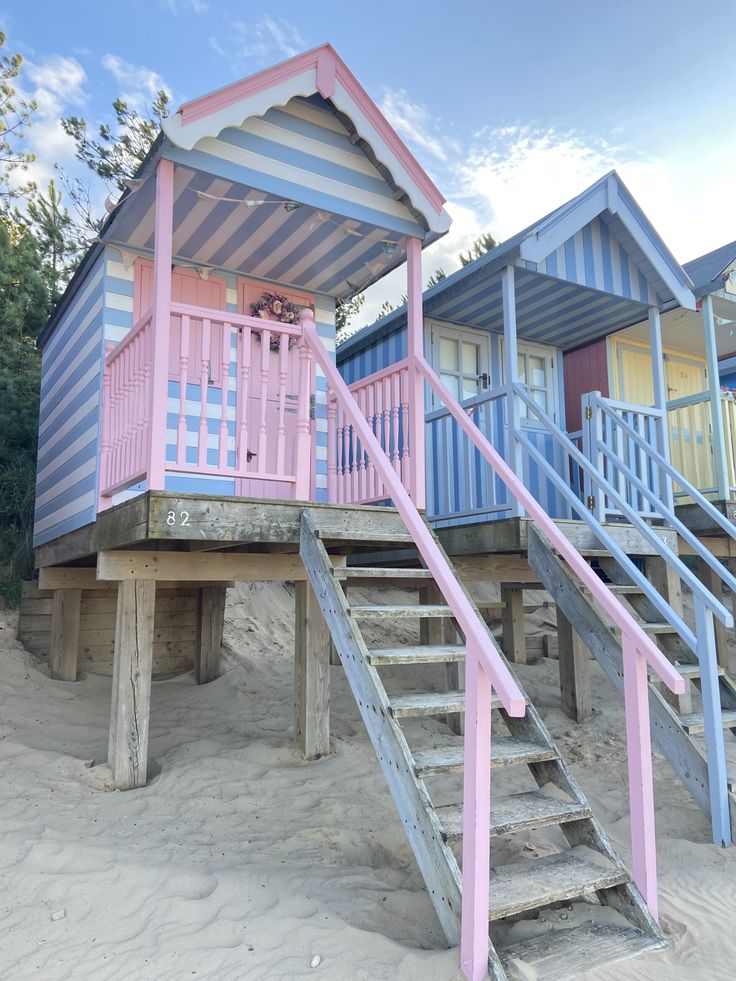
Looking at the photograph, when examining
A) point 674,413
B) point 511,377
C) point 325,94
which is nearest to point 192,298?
point 325,94

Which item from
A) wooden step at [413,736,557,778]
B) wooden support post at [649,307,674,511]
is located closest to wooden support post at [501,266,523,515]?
wooden support post at [649,307,674,511]

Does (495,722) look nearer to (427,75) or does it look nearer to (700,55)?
(700,55)

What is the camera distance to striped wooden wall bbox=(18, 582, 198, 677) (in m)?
7.38

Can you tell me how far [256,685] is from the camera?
23.6ft

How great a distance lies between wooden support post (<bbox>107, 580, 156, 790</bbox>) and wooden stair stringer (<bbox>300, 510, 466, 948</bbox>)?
151cm

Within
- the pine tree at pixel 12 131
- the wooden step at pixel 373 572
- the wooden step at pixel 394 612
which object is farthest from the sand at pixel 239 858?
the pine tree at pixel 12 131

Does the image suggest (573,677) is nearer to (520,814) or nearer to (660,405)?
(660,405)

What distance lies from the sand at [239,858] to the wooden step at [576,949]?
0.05 meters

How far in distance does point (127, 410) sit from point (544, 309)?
4746 millimetres

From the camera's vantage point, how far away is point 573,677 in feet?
20.4

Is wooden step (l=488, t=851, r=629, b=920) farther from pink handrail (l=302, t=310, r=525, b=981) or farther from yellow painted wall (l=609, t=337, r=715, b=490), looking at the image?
yellow painted wall (l=609, t=337, r=715, b=490)

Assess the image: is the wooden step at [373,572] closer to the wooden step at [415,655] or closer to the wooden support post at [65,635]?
the wooden step at [415,655]

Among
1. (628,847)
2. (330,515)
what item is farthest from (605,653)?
(330,515)

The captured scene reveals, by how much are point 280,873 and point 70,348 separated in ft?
17.1
